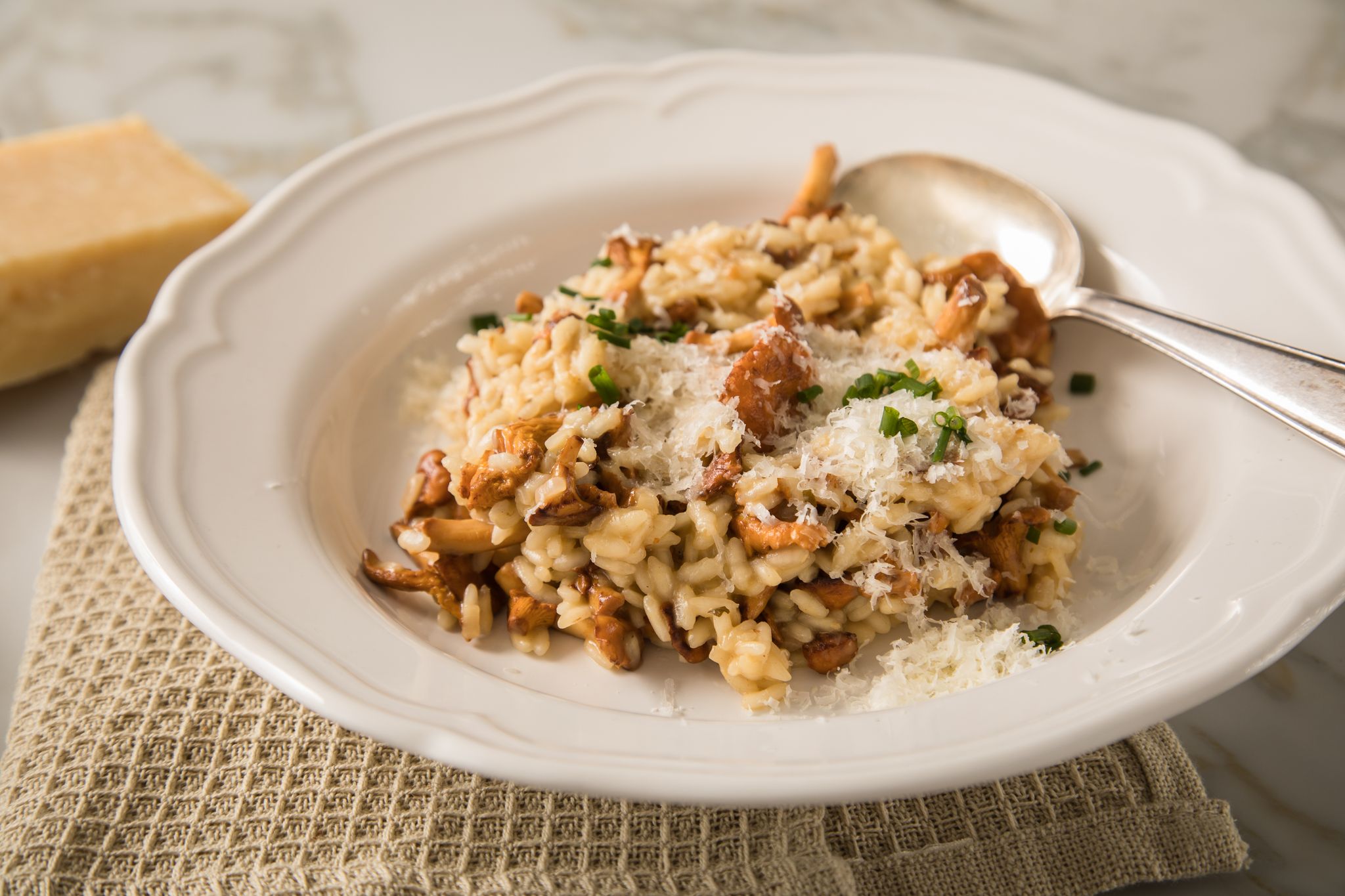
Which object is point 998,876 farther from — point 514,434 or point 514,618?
point 514,434

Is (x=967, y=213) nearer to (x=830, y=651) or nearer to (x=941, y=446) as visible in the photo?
(x=941, y=446)

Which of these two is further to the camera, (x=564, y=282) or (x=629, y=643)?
(x=564, y=282)

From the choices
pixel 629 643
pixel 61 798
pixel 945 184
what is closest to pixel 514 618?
pixel 629 643

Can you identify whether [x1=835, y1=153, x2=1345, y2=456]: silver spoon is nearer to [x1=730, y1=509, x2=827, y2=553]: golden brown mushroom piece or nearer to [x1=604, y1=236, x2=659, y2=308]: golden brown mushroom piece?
[x1=604, y1=236, x2=659, y2=308]: golden brown mushroom piece

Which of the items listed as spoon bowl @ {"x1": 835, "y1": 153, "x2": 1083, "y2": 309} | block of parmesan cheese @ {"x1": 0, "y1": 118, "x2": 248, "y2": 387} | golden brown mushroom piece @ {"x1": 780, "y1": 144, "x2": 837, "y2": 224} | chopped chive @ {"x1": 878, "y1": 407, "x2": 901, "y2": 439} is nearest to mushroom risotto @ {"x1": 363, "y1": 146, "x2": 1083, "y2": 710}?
chopped chive @ {"x1": 878, "y1": 407, "x2": 901, "y2": 439}

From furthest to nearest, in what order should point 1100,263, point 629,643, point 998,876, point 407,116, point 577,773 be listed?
1. point 407,116
2. point 1100,263
3. point 629,643
4. point 998,876
5. point 577,773

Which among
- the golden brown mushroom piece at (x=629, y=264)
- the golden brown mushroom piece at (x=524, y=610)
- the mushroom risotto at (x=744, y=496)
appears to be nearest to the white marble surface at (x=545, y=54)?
the golden brown mushroom piece at (x=629, y=264)

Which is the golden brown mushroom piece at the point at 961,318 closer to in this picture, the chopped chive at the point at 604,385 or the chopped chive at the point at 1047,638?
the chopped chive at the point at 1047,638
